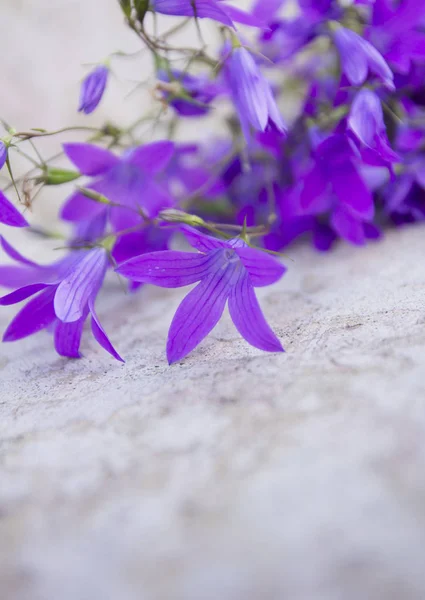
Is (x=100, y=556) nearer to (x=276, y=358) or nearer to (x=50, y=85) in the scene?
(x=276, y=358)

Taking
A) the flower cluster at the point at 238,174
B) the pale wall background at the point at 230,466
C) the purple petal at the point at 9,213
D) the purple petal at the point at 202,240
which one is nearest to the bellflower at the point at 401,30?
the flower cluster at the point at 238,174

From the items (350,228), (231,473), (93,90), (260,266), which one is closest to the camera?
(231,473)

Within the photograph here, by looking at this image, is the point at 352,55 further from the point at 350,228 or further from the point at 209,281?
the point at 209,281

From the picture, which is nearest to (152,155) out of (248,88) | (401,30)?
(248,88)

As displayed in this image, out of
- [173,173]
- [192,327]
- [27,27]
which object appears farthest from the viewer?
[27,27]

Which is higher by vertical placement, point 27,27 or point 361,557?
point 27,27

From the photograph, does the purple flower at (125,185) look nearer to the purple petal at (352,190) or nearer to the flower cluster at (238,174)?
the flower cluster at (238,174)

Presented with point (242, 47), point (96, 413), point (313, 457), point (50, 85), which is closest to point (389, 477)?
point (313, 457)
